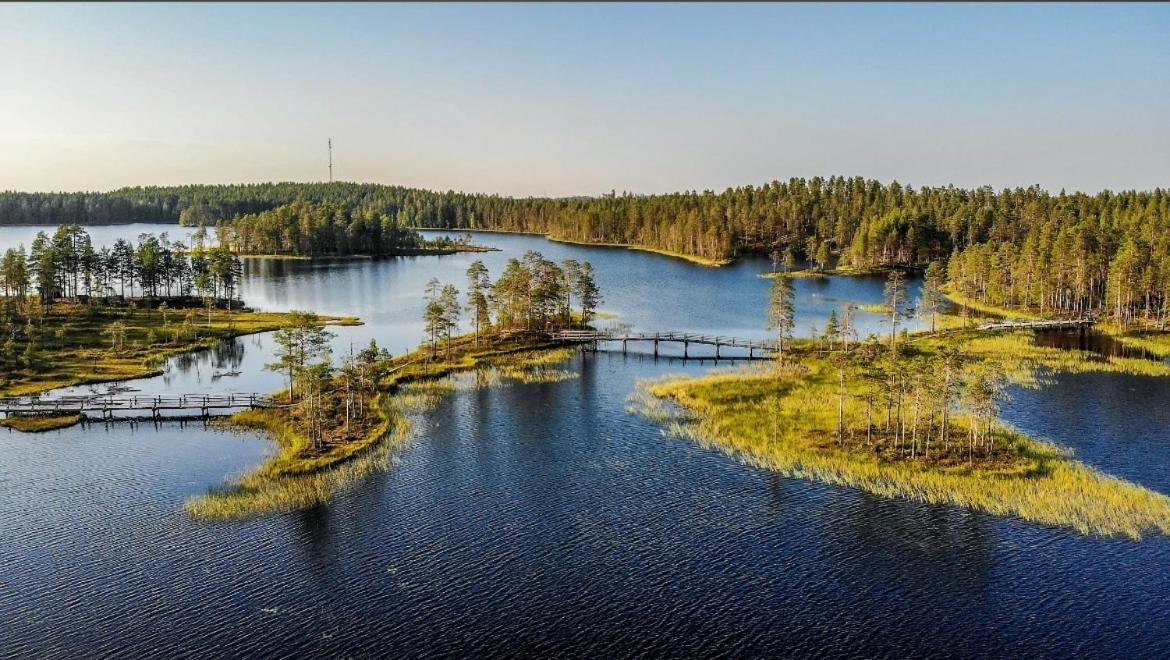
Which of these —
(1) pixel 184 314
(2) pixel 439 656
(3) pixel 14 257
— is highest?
(3) pixel 14 257

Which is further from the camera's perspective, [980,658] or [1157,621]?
[1157,621]

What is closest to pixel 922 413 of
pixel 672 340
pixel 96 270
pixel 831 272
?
pixel 672 340

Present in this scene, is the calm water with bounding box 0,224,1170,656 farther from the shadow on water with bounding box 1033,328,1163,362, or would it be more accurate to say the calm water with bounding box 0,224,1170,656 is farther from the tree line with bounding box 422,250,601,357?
the tree line with bounding box 422,250,601,357

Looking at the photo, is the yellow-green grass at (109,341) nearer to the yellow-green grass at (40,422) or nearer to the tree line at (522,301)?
the yellow-green grass at (40,422)

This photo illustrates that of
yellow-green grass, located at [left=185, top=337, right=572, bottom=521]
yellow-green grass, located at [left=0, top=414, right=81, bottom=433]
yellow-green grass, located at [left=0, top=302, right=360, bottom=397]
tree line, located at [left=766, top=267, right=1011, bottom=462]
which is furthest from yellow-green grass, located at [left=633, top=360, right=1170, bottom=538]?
yellow-green grass, located at [left=0, top=302, right=360, bottom=397]

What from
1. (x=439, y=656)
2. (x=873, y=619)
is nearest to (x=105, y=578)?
(x=439, y=656)

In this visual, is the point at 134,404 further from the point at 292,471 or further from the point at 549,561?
the point at 549,561

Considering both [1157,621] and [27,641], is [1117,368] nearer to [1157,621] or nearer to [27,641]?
[1157,621]
